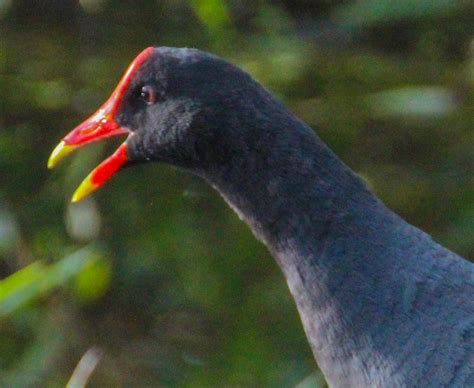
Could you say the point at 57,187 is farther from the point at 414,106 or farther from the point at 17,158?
the point at 414,106

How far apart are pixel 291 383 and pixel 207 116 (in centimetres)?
96

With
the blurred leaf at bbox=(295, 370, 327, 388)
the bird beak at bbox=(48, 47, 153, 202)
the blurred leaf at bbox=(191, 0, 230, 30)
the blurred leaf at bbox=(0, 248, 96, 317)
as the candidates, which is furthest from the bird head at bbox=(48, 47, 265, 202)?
the blurred leaf at bbox=(295, 370, 327, 388)

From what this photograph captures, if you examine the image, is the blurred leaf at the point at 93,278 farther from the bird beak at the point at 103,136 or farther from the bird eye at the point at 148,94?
the bird eye at the point at 148,94

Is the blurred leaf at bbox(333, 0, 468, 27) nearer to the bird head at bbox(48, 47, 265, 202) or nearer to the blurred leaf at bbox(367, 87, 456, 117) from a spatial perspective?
the blurred leaf at bbox(367, 87, 456, 117)

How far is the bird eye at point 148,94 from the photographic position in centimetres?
213

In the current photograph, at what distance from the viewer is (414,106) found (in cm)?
278

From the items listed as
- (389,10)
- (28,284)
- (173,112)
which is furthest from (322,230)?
(389,10)

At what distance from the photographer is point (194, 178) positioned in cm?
296

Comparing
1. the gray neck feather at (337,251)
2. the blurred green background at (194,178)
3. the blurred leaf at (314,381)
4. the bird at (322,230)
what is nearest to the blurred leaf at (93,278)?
the blurred green background at (194,178)

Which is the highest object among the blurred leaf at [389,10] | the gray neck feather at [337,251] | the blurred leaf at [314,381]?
the gray neck feather at [337,251]

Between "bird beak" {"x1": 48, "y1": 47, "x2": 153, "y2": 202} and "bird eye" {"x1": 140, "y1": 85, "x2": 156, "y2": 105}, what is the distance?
0.03m

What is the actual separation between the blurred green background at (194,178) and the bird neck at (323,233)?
0.83 m

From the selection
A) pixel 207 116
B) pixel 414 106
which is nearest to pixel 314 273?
pixel 207 116

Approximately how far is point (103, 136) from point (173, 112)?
176mm
